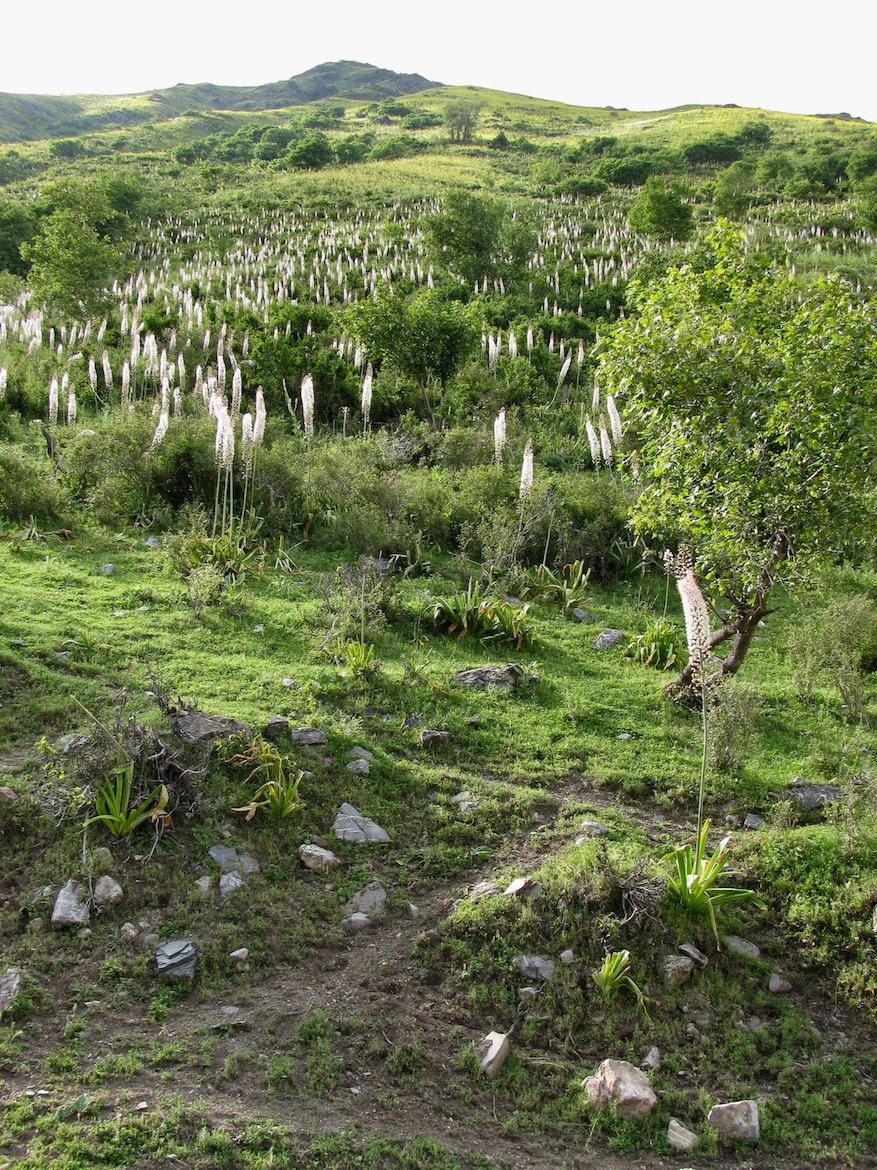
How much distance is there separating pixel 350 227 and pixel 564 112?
323 ft

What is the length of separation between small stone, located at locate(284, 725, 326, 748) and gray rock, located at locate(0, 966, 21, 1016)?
263 centimetres

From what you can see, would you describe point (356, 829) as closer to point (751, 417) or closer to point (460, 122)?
point (751, 417)

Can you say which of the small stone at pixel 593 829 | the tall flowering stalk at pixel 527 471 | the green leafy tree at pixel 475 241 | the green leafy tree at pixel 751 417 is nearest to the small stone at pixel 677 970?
the small stone at pixel 593 829

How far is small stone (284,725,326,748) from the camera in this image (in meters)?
6.61

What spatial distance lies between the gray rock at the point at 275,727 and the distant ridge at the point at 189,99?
Result: 425ft

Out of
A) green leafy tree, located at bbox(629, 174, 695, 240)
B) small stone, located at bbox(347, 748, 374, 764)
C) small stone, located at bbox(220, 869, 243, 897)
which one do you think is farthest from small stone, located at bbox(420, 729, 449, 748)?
green leafy tree, located at bbox(629, 174, 695, 240)

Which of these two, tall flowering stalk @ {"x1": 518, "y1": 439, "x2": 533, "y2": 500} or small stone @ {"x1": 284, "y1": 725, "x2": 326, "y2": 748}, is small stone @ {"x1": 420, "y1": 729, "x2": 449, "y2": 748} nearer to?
small stone @ {"x1": 284, "y1": 725, "x2": 326, "y2": 748}

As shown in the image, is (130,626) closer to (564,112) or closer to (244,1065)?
(244,1065)

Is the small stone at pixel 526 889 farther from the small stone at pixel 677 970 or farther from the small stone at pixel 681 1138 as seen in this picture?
the small stone at pixel 681 1138

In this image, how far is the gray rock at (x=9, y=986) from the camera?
4152 mm

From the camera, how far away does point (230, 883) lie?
5148mm

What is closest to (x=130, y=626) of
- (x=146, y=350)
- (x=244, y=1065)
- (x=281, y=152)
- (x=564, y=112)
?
(x=244, y=1065)

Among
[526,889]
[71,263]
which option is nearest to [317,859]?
[526,889]

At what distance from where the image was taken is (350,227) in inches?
1848
